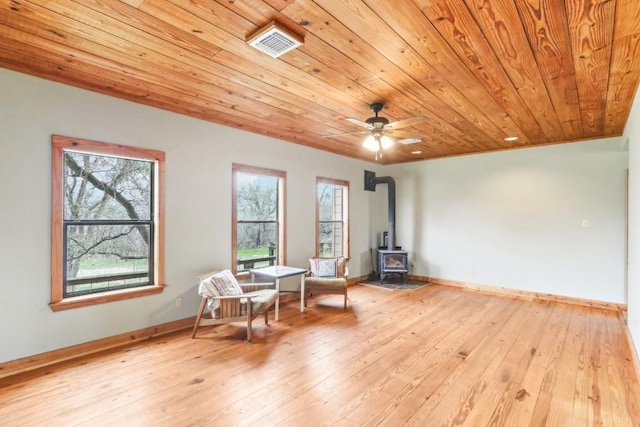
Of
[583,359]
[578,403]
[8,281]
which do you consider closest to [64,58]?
[8,281]

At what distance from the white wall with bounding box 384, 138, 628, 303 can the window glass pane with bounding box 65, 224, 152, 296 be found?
535 cm

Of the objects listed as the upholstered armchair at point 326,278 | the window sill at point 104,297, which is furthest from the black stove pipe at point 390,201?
the window sill at point 104,297

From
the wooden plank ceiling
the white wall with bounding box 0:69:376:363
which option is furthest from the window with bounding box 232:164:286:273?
the wooden plank ceiling

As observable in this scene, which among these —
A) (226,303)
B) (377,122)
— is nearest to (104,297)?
(226,303)

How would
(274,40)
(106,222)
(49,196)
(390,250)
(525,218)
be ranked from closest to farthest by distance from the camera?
(274,40) < (49,196) < (106,222) < (525,218) < (390,250)

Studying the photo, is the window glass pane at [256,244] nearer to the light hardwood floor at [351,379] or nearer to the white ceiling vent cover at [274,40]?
the light hardwood floor at [351,379]

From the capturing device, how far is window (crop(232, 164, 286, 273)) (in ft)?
15.2

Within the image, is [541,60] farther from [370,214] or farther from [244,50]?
[370,214]

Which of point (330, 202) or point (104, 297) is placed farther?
point (330, 202)

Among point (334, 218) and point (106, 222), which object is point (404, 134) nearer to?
point (334, 218)

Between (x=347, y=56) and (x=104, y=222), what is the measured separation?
3056mm

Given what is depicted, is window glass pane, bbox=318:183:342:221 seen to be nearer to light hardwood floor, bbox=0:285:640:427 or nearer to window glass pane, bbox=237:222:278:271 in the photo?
window glass pane, bbox=237:222:278:271

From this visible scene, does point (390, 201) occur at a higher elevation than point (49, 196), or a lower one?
higher

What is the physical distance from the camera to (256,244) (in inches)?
195
